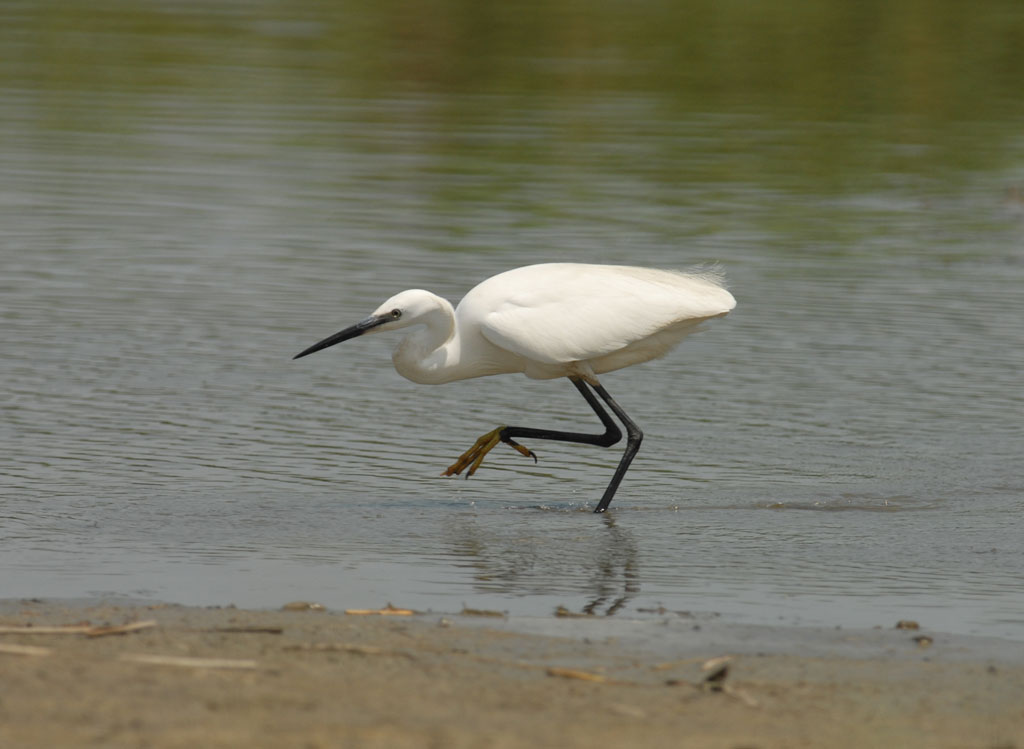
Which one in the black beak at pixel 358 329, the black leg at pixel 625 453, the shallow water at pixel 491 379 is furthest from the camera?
the black leg at pixel 625 453

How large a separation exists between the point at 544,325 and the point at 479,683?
334 centimetres

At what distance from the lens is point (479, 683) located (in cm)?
477

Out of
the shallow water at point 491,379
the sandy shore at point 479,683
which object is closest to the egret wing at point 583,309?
the shallow water at point 491,379

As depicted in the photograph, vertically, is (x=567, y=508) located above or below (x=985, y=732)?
below

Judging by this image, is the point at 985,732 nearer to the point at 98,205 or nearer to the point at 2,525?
the point at 2,525

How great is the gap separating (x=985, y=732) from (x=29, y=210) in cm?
1188

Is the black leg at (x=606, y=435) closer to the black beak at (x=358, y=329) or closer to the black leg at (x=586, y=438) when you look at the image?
the black leg at (x=586, y=438)

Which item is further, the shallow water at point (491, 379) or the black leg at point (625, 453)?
the black leg at point (625, 453)

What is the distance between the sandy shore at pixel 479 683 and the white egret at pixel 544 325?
2395mm

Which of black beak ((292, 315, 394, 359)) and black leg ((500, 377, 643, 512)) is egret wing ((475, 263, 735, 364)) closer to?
black leg ((500, 377, 643, 512))

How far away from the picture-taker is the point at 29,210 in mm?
14961

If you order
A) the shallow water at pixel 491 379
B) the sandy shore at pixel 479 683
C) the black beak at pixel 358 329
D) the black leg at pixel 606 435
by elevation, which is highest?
the black beak at pixel 358 329

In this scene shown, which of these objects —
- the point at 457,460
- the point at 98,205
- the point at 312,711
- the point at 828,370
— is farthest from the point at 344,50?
the point at 312,711

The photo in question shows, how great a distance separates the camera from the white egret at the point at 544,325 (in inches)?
311
